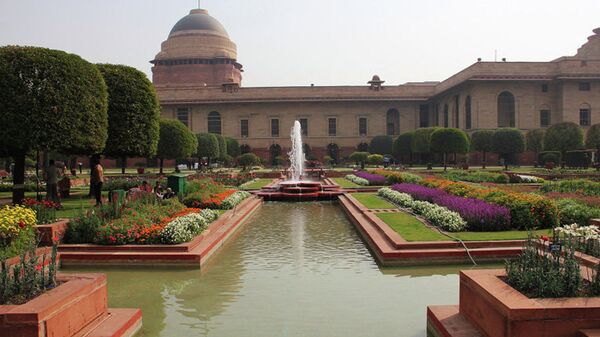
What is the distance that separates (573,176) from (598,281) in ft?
65.0

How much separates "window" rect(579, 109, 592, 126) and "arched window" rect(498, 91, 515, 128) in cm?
514

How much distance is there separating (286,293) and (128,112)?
1118cm

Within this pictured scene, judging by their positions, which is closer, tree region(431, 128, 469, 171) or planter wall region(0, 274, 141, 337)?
planter wall region(0, 274, 141, 337)

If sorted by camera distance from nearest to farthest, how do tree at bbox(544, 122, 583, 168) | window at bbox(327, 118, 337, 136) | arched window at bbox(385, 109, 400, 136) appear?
tree at bbox(544, 122, 583, 168) < window at bbox(327, 118, 337, 136) < arched window at bbox(385, 109, 400, 136)

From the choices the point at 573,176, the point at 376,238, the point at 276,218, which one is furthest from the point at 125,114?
the point at 573,176

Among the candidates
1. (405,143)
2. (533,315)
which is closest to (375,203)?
(533,315)

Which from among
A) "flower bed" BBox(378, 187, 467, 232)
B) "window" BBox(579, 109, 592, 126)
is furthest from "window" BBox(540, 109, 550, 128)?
"flower bed" BBox(378, 187, 467, 232)

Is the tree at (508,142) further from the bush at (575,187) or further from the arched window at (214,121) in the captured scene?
the arched window at (214,121)

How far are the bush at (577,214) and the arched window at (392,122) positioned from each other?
42.1 m

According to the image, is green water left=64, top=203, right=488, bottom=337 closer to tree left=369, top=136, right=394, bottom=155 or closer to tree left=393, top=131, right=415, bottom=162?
tree left=393, top=131, right=415, bottom=162

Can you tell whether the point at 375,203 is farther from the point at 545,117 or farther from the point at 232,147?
the point at 232,147

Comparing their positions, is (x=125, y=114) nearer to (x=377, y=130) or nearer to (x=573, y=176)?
(x=573, y=176)

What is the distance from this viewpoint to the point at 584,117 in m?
41.4

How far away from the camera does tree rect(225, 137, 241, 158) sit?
46.5 m
